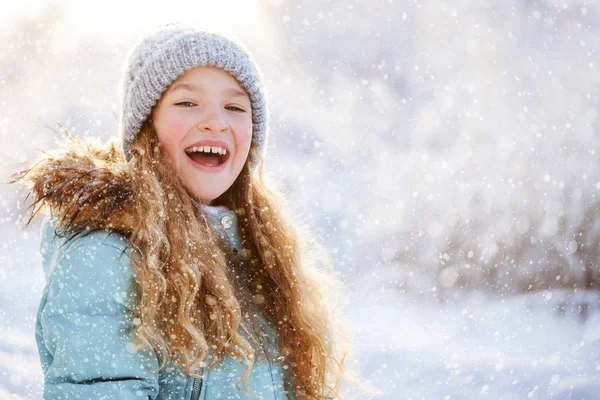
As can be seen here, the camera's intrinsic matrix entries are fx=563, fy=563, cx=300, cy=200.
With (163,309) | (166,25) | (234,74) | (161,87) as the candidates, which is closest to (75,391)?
(163,309)

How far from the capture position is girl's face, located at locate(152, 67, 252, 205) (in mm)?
1707

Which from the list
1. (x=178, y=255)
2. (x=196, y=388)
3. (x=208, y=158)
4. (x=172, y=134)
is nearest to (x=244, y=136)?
(x=208, y=158)

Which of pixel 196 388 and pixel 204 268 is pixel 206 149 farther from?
pixel 196 388

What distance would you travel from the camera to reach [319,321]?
205 cm

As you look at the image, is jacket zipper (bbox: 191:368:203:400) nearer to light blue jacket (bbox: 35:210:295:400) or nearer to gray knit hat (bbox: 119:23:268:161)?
light blue jacket (bbox: 35:210:295:400)

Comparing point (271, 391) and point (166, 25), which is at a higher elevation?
point (166, 25)

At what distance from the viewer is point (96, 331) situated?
127 cm

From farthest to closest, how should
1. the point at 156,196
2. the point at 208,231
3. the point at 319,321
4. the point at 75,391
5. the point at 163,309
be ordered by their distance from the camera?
the point at 319,321
the point at 208,231
the point at 156,196
the point at 163,309
the point at 75,391

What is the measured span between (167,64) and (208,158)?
12.5 inches

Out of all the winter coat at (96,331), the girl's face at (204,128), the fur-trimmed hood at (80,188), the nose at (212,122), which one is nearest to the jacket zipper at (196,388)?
the winter coat at (96,331)

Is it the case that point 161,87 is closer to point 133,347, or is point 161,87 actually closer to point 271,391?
point 133,347

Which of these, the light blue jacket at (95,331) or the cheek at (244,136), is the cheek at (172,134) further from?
the light blue jacket at (95,331)

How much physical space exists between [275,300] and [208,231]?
1.15 feet

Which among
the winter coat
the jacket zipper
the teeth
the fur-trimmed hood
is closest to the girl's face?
the teeth
